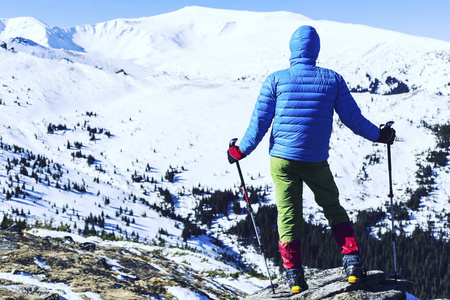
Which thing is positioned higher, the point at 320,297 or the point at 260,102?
the point at 260,102

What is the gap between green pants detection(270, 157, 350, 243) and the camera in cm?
441

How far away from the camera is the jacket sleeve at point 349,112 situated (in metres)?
4.41

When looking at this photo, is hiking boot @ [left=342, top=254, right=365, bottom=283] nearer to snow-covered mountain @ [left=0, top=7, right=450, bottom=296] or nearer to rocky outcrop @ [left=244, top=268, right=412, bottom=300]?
rocky outcrop @ [left=244, top=268, right=412, bottom=300]

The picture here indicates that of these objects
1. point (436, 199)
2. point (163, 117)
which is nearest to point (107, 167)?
point (163, 117)

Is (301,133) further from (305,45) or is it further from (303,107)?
(305,45)

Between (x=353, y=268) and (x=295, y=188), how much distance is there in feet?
4.12

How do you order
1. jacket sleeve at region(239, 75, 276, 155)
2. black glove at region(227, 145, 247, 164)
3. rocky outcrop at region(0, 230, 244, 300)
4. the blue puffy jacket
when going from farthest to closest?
rocky outcrop at region(0, 230, 244, 300) < black glove at region(227, 145, 247, 164) < jacket sleeve at region(239, 75, 276, 155) < the blue puffy jacket

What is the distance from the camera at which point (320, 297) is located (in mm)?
4434

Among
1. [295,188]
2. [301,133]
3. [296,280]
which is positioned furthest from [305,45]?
[296,280]

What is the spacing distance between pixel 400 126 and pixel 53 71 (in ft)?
187

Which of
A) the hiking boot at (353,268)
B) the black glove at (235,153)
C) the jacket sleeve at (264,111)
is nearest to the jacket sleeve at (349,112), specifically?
the jacket sleeve at (264,111)

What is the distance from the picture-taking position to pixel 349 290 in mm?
4406

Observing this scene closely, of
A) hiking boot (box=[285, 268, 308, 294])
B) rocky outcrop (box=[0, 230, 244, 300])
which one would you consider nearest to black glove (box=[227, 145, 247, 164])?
hiking boot (box=[285, 268, 308, 294])

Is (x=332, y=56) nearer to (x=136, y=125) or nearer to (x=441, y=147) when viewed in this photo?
(x=441, y=147)
